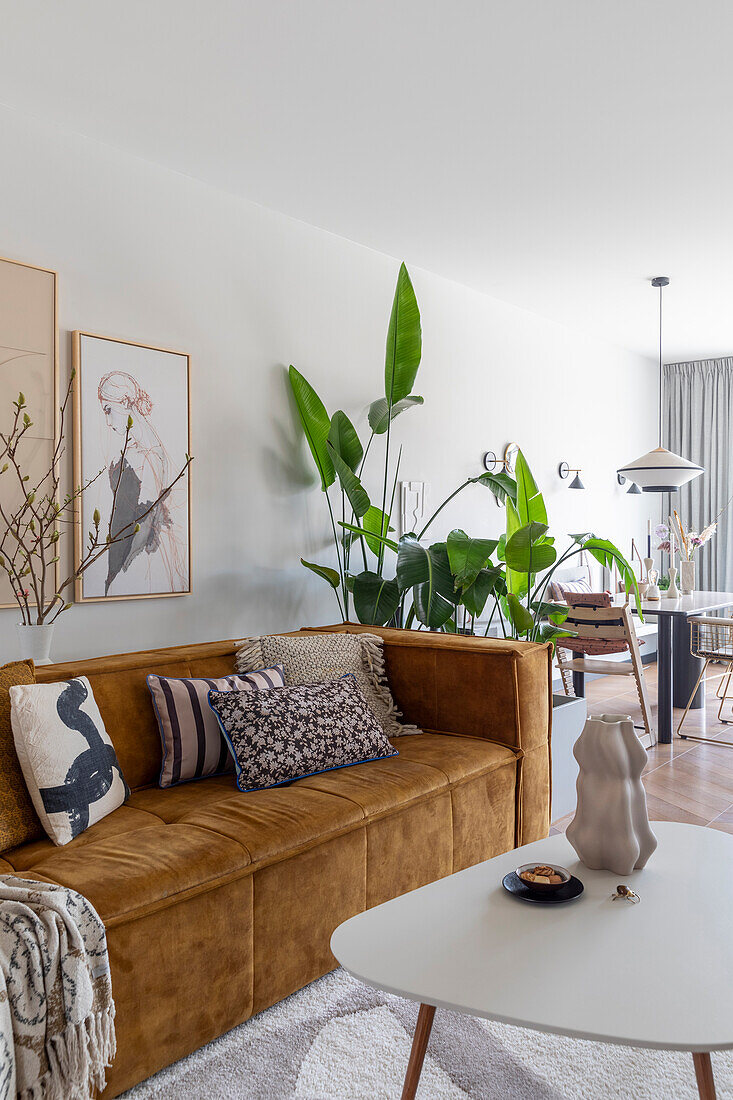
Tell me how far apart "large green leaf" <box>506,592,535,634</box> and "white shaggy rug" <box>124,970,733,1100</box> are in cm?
180

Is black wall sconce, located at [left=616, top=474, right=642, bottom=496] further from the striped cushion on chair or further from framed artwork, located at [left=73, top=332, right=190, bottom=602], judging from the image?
framed artwork, located at [left=73, top=332, right=190, bottom=602]

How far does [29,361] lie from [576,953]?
243cm

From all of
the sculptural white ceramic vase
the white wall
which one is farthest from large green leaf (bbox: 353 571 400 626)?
the sculptural white ceramic vase

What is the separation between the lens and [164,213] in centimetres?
321

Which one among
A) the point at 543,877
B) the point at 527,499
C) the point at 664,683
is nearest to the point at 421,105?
the point at 527,499

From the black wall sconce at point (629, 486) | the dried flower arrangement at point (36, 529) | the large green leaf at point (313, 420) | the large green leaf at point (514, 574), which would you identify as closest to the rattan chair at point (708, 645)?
the large green leaf at point (514, 574)

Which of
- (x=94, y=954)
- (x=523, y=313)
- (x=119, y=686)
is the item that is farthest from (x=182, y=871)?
(x=523, y=313)

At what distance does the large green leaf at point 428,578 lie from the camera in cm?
342

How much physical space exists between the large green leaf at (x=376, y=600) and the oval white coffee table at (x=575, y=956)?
1.79m

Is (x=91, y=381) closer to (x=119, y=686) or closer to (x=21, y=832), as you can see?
(x=119, y=686)

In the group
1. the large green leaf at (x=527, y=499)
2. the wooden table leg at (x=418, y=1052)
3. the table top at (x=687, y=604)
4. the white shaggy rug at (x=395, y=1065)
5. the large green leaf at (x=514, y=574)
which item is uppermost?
the large green leaf at (x=527, y=499)

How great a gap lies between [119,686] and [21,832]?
0.57 m

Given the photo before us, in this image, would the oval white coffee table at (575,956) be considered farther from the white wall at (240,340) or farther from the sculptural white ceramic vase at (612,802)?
the white wall at (240,340)

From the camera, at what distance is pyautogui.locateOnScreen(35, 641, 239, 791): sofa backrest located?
7.64 ft
